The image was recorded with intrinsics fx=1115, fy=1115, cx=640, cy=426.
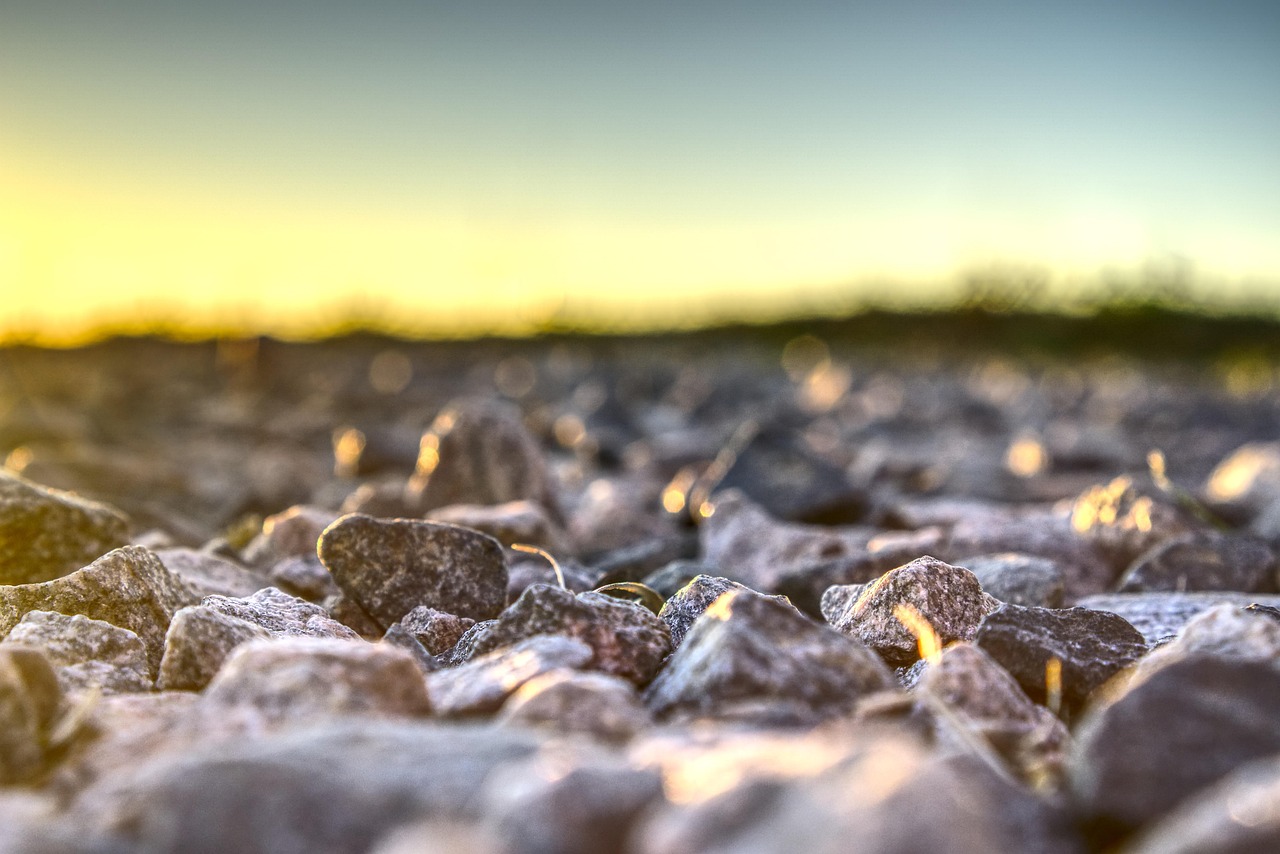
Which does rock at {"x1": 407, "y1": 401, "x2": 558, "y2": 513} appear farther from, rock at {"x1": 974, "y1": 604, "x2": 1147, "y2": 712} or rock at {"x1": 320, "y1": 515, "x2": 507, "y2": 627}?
rock at {"x1": 974, "y1": 604, "x2": 1147, "y2": 712}

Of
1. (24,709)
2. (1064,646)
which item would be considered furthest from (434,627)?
(1064,646)

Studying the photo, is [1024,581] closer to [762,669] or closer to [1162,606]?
[1162,606]

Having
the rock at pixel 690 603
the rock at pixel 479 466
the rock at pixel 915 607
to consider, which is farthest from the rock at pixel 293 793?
the rock at pixel 479 466

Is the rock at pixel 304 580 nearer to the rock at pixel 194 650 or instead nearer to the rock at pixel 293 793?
the rock at pixel 194 650

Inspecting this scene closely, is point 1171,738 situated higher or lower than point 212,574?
higher

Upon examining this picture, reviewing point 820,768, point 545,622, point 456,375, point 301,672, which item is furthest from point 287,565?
point 456,375

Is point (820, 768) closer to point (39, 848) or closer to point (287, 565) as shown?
point (39, 848)
